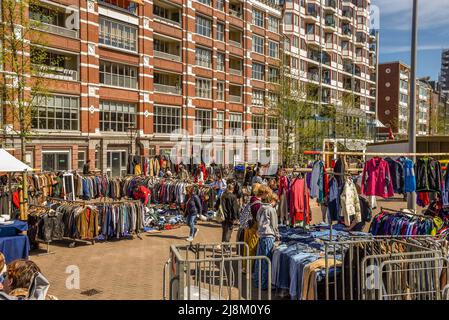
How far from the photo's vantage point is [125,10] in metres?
36.1

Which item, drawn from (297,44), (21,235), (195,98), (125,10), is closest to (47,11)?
(125,10)

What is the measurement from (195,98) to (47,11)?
56.2 ft

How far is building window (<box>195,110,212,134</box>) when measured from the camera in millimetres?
44875

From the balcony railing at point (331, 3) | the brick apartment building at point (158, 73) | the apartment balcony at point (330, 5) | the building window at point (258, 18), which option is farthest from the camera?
the balcony railing at point (331, 3)

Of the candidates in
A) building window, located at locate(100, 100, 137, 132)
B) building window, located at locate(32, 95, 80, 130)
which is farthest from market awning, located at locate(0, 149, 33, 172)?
building window, located at locate(100, 100, 137, 132)

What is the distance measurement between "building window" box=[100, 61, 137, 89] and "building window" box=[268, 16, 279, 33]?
981 inches

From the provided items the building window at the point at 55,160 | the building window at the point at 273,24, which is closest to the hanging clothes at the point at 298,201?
the building window at the point at 55,160

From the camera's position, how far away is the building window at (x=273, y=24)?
55.6 meters

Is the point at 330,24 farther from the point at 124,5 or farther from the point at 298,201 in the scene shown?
the point at 298,201

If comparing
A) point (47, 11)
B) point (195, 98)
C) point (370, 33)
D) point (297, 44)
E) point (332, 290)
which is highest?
point (370, 33)

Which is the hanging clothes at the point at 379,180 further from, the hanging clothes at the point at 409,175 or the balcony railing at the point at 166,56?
the balcony railing at the point at 166,56

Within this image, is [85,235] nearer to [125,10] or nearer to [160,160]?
[160,160]

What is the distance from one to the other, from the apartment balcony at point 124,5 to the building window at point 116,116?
318 inches

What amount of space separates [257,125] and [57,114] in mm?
28539
